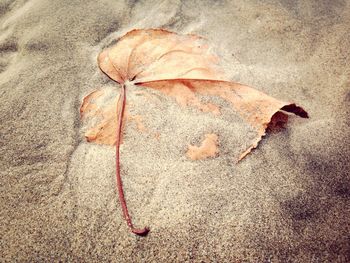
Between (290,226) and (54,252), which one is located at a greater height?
(54,252)

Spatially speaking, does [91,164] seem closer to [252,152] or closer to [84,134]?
[84,134]

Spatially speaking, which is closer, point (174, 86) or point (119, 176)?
point (119, 176)

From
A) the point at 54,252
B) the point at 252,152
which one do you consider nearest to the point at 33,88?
the point at 54,252

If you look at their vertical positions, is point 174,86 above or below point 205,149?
above

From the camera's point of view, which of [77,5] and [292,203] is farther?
[77,5]

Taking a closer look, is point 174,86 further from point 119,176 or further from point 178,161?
point 119,176

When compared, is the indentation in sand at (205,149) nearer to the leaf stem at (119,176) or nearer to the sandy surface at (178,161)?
the sandy surface at (178,161)

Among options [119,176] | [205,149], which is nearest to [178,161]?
[205,149]
